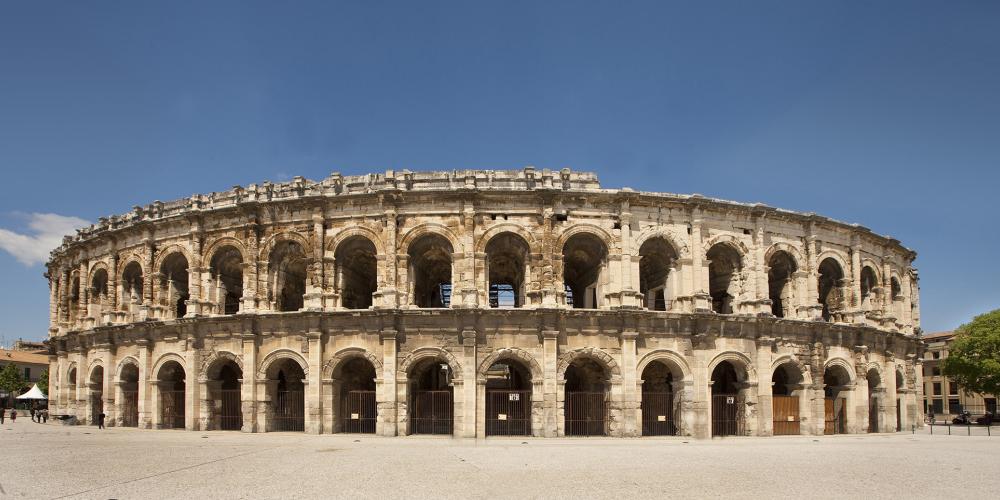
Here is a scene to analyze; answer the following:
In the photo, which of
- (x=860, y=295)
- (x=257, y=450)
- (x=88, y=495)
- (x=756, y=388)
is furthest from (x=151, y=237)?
(x=860, y=295)

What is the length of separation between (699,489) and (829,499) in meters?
1.95

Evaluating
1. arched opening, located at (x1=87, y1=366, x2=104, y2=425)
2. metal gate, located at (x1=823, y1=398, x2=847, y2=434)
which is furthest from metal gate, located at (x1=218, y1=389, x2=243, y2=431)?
metal gate, located at (x1=823, y1=398, x2=847, y2=434)

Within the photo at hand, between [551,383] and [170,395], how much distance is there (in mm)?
14633

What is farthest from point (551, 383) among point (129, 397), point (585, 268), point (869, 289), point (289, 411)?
point (129, 397)

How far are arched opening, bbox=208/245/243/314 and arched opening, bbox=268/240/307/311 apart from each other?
1271 millimetres

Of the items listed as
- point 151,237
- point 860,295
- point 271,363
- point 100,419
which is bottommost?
→ point 100,419

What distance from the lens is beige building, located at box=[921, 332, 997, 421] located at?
5600cm

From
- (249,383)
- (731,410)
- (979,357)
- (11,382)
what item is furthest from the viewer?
(11,382)

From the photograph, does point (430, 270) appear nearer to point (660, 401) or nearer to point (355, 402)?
point (355, 402)

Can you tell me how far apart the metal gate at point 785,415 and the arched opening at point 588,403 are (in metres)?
6.14

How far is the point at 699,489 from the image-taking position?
466 inches

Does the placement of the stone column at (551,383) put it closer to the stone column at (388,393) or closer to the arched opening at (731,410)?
the stone column at (388,393)

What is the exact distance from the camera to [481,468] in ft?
47.2

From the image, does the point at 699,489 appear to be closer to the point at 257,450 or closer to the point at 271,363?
the point at 257,450
